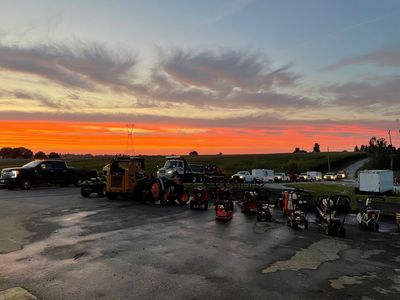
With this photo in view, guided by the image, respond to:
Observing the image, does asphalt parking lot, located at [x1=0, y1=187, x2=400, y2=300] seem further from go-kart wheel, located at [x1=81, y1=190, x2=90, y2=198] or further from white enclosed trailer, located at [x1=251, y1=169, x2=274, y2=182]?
white enclosed trailer, located at [x1=251, y1=169, x2=274, y2=182]

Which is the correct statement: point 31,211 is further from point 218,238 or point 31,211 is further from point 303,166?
point 303,166

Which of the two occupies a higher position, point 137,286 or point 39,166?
point 39,166

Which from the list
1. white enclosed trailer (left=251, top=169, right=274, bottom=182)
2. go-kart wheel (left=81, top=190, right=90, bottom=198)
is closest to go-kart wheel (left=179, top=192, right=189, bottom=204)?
go-kart wheel (left=81, top=190, right=90, bottom=198)

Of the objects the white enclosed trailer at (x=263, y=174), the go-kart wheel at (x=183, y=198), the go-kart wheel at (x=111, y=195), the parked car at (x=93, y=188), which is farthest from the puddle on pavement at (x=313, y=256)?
the white enclosed trailer at (x=263, y=174)

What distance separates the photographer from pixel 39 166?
3278cm

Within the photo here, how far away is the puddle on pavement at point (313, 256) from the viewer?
9.65m

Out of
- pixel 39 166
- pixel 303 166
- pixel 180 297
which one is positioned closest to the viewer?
pixel 180 297

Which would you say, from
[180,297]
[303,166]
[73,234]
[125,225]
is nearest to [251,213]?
[125,225]

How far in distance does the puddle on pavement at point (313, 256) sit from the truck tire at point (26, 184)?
80.3ft

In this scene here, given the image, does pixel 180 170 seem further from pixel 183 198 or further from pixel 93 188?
pixel 183 198

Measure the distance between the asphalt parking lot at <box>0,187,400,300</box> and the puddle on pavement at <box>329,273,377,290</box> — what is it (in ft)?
0.07

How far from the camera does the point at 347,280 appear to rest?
28.5ft

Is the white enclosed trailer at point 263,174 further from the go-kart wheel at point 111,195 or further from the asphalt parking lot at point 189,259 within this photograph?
the asphalt parking lot at point 189,259

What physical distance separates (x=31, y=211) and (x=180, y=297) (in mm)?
13336
